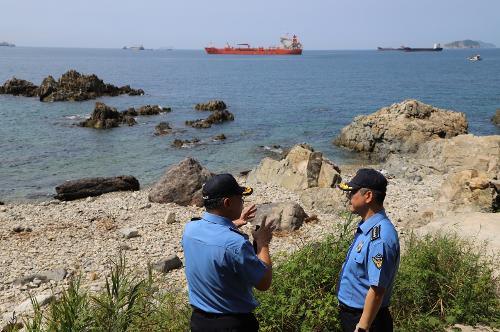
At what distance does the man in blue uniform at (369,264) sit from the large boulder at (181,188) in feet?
41.1

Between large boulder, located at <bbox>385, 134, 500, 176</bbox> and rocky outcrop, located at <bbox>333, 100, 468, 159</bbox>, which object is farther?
rocky outcrop, located at <bbox>333, 100, 468, 159</bbox>

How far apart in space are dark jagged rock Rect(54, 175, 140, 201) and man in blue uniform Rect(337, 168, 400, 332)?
17.1 m

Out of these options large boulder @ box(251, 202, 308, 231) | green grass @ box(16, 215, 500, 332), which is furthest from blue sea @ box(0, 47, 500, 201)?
green grass @ box(16, 215, 500, 332)

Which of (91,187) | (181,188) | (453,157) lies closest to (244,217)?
(181,188)

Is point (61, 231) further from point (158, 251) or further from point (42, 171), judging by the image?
point (42, 171)

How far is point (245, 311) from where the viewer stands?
Answer: 14.0 feet

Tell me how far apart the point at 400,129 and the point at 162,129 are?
1728 centimetres

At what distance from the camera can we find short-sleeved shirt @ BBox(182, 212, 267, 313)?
4012mm

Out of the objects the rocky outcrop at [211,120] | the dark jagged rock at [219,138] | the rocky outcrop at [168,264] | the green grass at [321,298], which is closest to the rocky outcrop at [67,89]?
the rocky outcrop at [211,120]

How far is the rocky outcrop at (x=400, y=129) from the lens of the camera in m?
27.8

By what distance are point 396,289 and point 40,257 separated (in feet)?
31.5

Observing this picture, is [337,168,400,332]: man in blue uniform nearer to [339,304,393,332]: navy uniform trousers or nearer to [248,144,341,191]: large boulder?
[339,304,393,332]: navy uniform trousers

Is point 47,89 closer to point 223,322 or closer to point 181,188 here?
point 181,188

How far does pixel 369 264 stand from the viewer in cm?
429
